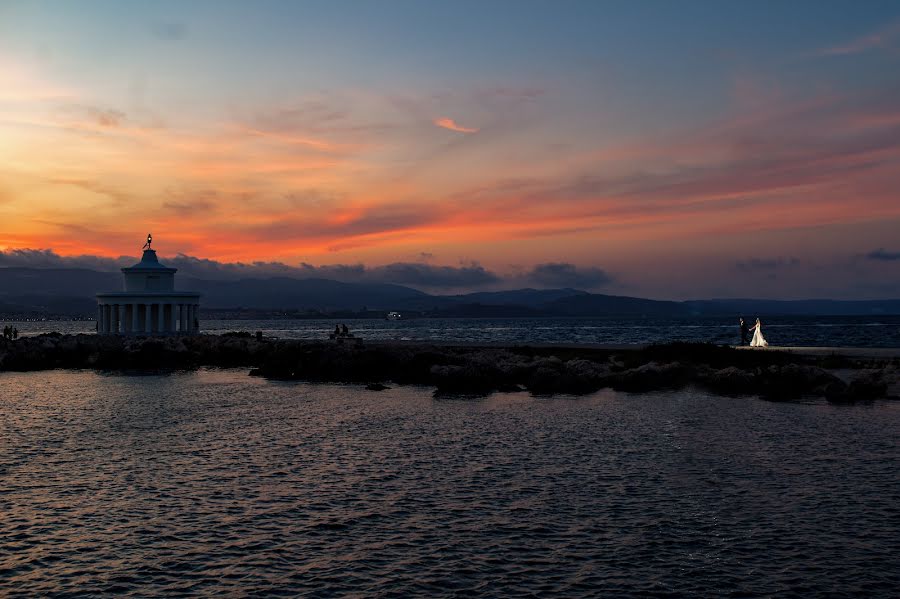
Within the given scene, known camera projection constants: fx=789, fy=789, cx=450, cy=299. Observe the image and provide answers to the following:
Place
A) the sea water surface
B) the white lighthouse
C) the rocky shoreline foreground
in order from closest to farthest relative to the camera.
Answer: the sea water surface, the rocky shoreline foreground, the white lighthouse

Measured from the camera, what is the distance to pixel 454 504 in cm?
1988

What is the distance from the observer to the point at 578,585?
565 inches

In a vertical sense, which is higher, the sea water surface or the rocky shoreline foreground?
the rocky shoreline foreground

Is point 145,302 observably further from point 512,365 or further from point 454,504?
point 454,504

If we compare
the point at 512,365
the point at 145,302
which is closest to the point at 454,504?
the point at 512,365

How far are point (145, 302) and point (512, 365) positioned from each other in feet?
166

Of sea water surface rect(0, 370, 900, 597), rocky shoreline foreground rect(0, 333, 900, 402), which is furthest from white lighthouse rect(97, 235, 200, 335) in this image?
sea water surface rect(0, 370, 900, 597)

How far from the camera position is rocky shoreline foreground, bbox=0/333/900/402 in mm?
44625

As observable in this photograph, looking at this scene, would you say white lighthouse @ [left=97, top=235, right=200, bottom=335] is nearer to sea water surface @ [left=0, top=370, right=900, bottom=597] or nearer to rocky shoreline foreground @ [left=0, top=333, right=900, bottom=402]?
rocky shoreline foreground @ [left=0, top=333, right=900, bottom=402]

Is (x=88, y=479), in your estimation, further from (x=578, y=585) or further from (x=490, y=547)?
(x=578, y=585)

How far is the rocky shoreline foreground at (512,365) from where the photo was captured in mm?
44625

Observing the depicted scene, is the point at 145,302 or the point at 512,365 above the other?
the point at 145,302

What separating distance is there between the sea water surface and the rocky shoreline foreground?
9.67 m

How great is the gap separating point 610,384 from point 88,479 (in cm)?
3284
